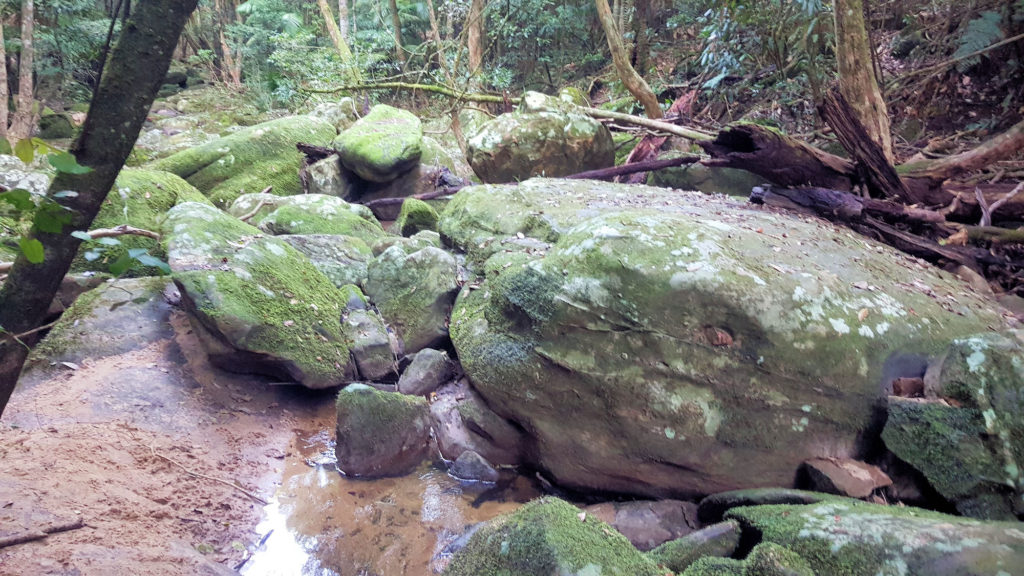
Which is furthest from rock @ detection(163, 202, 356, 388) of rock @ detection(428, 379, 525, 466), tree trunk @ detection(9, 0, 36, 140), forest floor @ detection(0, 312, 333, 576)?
tree trunk @ detection(9, 0, 36, 140)

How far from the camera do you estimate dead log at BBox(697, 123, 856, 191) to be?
194 inches

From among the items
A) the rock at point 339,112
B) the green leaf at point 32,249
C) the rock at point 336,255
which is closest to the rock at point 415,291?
the rock at point 336,255

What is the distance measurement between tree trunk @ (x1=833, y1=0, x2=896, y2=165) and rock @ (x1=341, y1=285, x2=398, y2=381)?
475 cm

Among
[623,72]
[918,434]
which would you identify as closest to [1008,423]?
[918,434]

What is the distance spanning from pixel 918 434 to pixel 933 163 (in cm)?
360

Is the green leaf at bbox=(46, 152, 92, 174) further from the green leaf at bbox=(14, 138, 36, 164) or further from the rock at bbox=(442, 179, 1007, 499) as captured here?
the rock at bbox=(442, 179, 1007, 499)

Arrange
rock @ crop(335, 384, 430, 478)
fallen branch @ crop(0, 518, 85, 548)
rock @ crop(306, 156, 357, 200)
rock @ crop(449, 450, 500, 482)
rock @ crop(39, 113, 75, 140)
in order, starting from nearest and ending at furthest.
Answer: fallen branch @ crop(0, 518, 85, 548) → rock @ crop(335, 384, 430, 478) → rock @ crop(449, 450, 500, 482) → rock @ crop(306, 156, 357, 200) → rock @ crop(39, 113, 75, 140)

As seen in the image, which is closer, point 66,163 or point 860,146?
point 66,163

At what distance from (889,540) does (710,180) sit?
506 cm

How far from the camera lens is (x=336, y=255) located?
5.73 meters

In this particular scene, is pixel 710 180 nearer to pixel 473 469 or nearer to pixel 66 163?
pixel 473 469

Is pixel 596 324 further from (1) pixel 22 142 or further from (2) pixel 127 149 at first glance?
(1) pixel 22 142

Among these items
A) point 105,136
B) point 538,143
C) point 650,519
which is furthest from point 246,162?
point 650,519

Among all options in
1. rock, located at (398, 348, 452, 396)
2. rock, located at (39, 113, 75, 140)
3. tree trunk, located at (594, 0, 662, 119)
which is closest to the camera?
rock, located at (398, 348, 452, 396)
